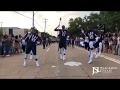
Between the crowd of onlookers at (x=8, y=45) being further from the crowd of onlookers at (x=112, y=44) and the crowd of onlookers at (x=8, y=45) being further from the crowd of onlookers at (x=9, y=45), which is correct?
the crowd of onlookers at (x=112, y=44)

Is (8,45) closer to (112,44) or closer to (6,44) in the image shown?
(6,44)

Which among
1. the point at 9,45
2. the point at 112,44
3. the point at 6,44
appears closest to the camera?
the point at 6,44

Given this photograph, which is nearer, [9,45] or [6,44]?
[6,44]

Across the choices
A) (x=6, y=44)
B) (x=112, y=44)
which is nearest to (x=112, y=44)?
Result: (x=112, y=44)

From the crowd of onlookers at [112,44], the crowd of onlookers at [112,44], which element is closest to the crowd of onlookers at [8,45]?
the crowd of onlookers at [112,44]

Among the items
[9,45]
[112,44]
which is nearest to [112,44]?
[112,44]

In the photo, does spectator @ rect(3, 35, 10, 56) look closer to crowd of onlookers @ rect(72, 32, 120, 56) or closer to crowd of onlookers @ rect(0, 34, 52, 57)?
crowd of onlookers @ rect(0, 34, 52, 57)

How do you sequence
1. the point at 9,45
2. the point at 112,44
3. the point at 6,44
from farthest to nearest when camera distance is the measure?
the point at 112,44, the point at 9,45, the point at 6,44

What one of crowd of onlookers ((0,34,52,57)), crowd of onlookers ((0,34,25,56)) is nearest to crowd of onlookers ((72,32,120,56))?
crowd of onlookers ((0,34,52,57))

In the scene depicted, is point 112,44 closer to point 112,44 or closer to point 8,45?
point 112,44
